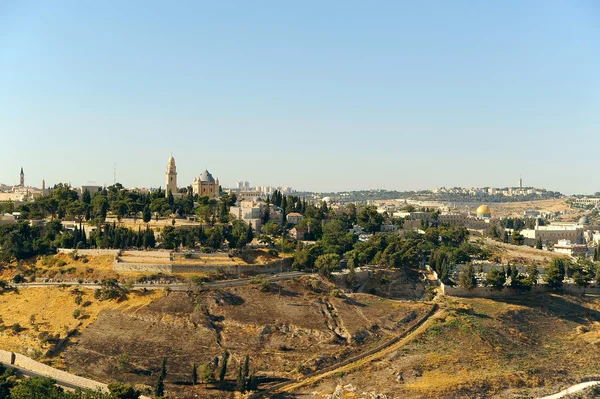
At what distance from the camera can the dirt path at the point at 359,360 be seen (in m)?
47.5

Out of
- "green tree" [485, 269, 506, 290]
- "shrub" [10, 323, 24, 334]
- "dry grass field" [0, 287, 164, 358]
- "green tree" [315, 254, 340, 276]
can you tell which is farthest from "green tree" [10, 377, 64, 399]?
"green tree" [485, 269, 506, 290]

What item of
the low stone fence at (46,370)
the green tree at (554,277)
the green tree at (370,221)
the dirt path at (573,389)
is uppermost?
the green tree at (370,221)

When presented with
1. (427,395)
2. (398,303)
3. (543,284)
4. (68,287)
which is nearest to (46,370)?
(68,287)

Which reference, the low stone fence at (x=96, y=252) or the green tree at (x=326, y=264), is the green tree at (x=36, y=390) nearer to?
the low stone fence at (x=96, y=252)

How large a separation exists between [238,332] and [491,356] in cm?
2095

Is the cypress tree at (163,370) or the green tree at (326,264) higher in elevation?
the green tree at (326,264)

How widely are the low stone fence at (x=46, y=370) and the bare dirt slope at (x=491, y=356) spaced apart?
14.3 meters

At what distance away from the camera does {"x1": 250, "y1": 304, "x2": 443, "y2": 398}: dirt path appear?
47.5 meters

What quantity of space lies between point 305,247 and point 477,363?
79.5 feet

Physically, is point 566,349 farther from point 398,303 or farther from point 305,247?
point 305,247

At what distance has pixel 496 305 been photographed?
6519cm

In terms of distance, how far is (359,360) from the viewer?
51781 mm

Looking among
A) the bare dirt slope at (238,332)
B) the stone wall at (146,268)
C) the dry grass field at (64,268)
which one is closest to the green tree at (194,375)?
the bare dirt slope at (238,332)

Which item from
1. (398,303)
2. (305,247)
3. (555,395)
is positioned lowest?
(555,395)
